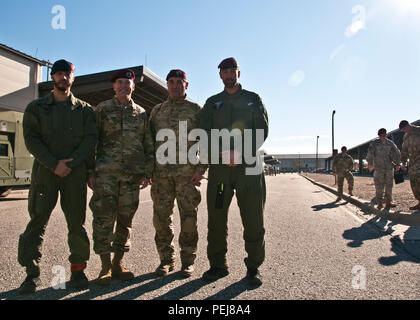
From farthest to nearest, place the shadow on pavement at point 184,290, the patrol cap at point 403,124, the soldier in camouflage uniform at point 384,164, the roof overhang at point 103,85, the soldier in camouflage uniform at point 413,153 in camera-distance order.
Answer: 1. the roof overhang at point 103,85
2. the soldier in camouflage uniform at point 384,164
3. the patrol cap at point 403,124
4. the soldier in camouflage uniform at point 413,153
5. the shadow on pavement at point 184,290

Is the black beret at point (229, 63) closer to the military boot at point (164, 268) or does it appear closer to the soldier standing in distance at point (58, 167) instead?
the soldier standing in distance at point (58, 167)

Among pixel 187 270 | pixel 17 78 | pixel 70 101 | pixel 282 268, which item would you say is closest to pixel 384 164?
pixel 282 268

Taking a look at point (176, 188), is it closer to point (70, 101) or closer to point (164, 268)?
point (164, 268)

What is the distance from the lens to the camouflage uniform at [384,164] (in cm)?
688

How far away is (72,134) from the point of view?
2.79m

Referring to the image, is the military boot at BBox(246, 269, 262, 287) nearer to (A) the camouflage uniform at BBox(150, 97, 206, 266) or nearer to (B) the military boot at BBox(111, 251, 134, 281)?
(A) the camouflage uniform at BBox(150, 97, 206, 266)

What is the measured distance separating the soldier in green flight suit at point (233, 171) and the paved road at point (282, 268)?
287 millimetres

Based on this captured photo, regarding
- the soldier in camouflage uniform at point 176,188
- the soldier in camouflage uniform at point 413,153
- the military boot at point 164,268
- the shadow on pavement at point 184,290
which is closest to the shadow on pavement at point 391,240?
the soldier in camouflage uniform at point 413,153

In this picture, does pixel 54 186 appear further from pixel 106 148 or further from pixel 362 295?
pixel 362 295

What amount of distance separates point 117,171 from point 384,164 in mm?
6617

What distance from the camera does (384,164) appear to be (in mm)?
7039

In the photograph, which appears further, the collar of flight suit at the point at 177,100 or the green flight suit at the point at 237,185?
the collar of flight suit at the point at 177,100

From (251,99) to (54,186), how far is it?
6.96ft
